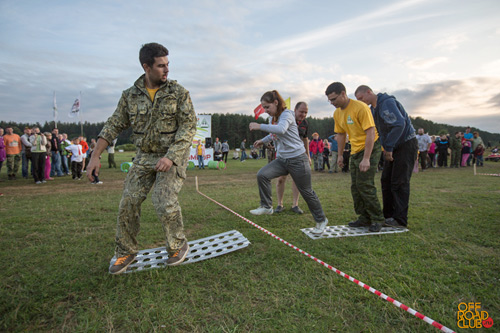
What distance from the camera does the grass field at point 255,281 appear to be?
205 centimetres

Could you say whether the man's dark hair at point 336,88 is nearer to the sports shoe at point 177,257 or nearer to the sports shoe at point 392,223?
the sports shoe at point 392,223

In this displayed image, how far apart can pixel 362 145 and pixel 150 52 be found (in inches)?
125

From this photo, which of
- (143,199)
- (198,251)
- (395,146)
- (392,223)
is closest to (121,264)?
A: (143,199)

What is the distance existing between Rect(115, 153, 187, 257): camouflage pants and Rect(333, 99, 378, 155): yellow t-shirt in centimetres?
266

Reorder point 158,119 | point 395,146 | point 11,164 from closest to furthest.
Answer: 1. point 158,119
2. point 395,146
3. point 11,164

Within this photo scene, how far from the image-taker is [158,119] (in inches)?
112

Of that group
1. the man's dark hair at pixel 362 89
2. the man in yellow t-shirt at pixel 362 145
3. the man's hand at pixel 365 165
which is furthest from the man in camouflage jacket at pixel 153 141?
the man's dark hair at pixel 362 89

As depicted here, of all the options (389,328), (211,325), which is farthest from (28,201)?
(389,328)

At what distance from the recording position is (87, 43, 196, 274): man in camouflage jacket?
2.80 meters

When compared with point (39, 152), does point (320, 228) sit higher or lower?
lower

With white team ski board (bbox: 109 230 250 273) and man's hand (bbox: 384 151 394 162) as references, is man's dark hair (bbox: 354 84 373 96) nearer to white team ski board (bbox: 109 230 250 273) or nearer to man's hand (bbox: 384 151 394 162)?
man's hand (bbox: 384 151 394 162)

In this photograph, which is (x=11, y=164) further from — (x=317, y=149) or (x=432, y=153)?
(x=432, y=153)

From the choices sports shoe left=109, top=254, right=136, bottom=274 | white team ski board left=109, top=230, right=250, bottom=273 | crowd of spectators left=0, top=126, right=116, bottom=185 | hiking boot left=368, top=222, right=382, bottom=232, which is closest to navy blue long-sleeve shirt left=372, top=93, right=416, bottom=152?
hiking boot left=368, top=222, right=382, bottom=232

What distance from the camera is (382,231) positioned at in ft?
13.5
